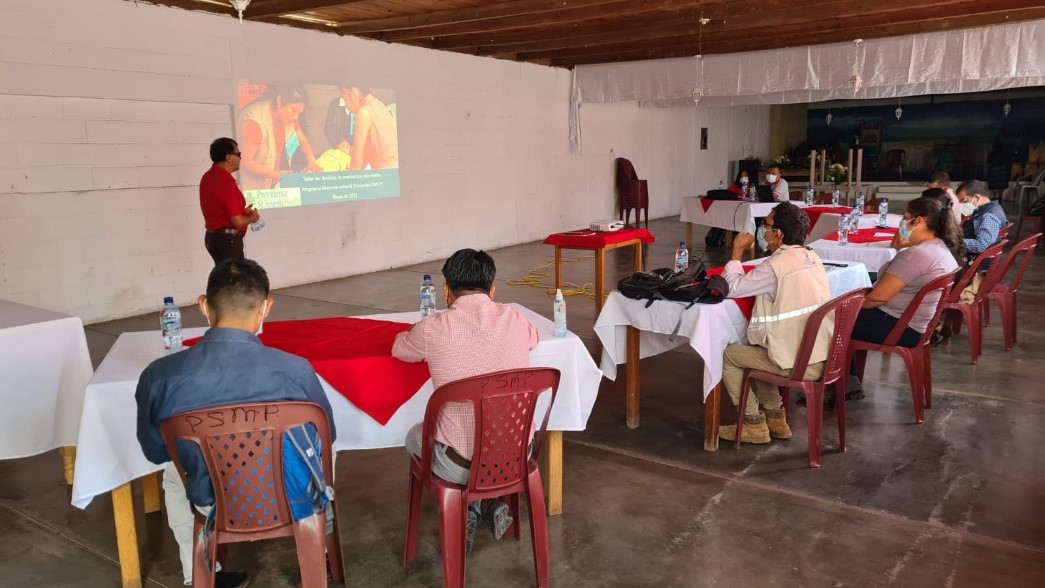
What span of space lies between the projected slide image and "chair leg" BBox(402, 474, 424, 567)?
5404 mm

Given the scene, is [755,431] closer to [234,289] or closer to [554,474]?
[554,474]

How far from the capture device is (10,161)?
5.48 meters

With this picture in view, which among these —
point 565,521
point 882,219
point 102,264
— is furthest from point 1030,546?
point 102,264

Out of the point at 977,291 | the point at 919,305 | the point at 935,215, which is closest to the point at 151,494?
the point at 919,305

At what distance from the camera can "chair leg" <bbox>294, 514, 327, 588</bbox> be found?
1.96 m

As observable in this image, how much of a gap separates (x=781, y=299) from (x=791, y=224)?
0.36 meters

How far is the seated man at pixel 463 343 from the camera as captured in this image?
2.18 m

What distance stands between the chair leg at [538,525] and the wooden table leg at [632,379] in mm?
1442

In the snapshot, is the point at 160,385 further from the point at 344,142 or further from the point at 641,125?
the point at 641,125

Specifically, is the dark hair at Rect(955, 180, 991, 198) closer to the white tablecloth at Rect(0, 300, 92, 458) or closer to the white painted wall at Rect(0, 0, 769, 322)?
the white painted wall at Rect(0, 0, 769, 322)

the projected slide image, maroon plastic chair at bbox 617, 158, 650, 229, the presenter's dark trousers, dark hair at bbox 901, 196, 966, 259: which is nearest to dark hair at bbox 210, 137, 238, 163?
the presenter's dark trousers

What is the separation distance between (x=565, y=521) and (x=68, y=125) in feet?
17.1

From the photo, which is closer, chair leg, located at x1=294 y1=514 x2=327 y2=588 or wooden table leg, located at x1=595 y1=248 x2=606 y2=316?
chair leg, located at x1=294 y1=514 x2=327 y2=588

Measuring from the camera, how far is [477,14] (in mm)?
6953
